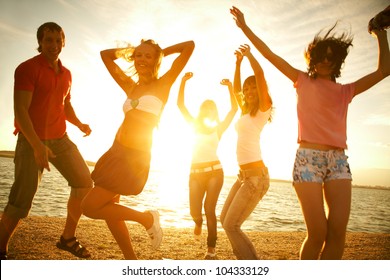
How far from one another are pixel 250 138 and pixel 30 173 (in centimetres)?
285

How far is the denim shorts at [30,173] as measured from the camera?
384 centimetres

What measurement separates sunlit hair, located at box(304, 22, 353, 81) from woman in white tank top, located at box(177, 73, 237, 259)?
2400 mm

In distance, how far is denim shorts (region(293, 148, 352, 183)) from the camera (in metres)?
3.04

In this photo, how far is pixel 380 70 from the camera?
10.5ft

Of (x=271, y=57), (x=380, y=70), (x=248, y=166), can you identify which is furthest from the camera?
(x=248, y=166)

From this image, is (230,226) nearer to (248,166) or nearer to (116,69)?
(248,166)

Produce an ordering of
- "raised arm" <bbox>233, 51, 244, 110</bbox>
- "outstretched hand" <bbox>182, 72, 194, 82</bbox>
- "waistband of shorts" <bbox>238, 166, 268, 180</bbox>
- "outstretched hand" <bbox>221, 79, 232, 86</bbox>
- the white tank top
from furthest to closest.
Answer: "outstretched hand" <bbox>182, 72, 194, 82</bbox>, "outstretched hand" <bbox>221, 79, 232, 86</bbox>, "raised arm" <bbox>233, 51, 244, 110</bbox>, the white tank top, "waistband of shorts" <bbox>238, 166, 268, 180</bbox>

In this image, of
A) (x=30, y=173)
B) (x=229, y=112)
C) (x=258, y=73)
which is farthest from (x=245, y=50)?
(x=30, y=173)

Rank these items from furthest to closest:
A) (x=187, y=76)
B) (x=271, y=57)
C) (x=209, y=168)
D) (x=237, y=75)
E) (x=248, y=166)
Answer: (x=187, y=76)
(x=209, y=168)
(x=237, y=75)
(x=248, y=166)
(x=271, y=57)

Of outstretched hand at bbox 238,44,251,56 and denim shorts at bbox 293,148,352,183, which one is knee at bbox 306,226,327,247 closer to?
denim shorts at bbox 293,148,352,183

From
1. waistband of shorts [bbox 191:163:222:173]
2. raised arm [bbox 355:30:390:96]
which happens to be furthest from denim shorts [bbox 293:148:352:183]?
waistband of shorts [bbox 191:163:222:173]

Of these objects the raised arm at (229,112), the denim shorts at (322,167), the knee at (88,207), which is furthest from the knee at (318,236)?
the raised arm at (229,112)

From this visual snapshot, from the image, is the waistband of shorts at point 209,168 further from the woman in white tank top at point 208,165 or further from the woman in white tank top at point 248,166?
the woman in white tank top at point 248,166
